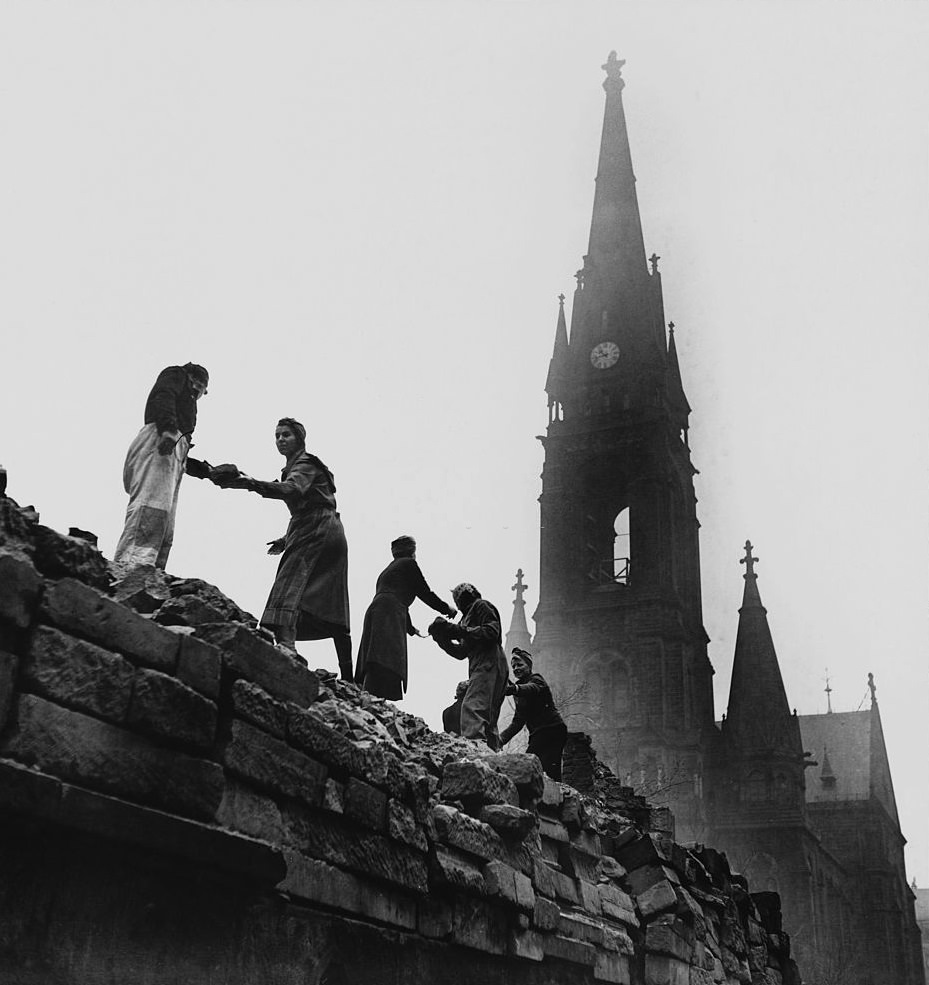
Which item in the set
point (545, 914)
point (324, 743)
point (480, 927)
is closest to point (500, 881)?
point (480, 927)

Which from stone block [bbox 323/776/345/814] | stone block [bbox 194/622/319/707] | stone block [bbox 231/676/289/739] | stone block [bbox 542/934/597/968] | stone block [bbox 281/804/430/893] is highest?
stone block [bbox 194/622/319/707]

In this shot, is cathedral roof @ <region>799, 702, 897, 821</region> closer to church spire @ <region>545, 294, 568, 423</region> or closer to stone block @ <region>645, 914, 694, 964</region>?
church spire @ <region>545, 294, 568, 423</region>

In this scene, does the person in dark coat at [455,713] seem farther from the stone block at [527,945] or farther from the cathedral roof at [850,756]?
the cathedral roof at [850,756]

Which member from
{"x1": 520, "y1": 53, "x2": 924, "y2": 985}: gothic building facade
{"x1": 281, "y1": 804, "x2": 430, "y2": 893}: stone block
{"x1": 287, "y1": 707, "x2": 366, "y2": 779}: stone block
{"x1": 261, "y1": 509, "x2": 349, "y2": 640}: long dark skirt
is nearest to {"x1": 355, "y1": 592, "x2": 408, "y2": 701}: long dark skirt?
{"x1": 261, "y1": 509, "x2": 349, "y2": 640}: long dark skirt

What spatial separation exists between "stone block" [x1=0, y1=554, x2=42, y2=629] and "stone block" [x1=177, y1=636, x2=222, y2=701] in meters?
0.80

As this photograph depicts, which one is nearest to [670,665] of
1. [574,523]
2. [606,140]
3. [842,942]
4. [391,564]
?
[574,523]

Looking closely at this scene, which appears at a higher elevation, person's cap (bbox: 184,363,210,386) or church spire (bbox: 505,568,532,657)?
church spire (bbox: 505,568,532,657)

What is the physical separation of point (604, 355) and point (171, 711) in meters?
55.5

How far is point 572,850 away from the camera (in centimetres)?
919

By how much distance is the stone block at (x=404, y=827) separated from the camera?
6.43 metres

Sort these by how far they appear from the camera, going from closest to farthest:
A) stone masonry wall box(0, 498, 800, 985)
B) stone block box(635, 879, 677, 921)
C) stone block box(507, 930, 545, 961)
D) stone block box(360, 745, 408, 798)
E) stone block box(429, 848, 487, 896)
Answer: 1. stone masonry wall box(0, 498, 800, 985)
2. stone block box(360, 745, 408, 798)
3. stone block box(429, 848, 487, 896)
4. stone block box(507, 930, 545, 961)
5. stone block box(635, 879, 677, 921)

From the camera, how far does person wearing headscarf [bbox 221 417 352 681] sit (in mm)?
8305

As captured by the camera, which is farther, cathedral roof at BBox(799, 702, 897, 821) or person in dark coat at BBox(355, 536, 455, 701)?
cathedral roof at BBox(799, 702, 897, 821)

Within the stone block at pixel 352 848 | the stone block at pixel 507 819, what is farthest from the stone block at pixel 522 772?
the stone block at pixel 352 848
